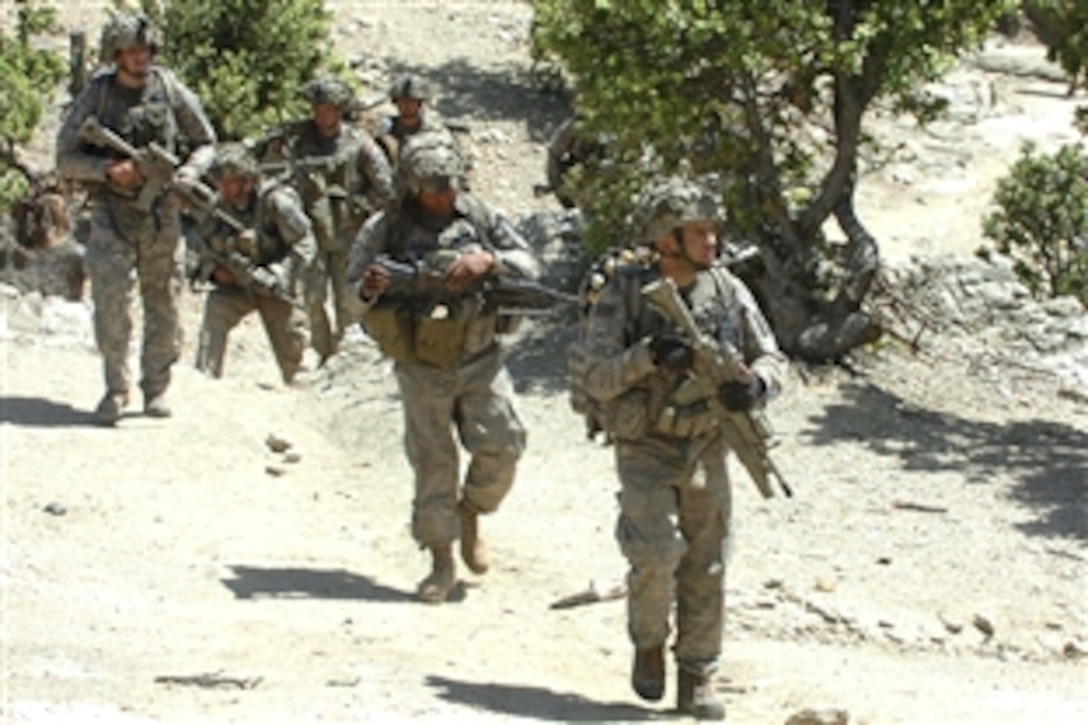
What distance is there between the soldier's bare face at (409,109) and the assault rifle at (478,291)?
15.4 ft

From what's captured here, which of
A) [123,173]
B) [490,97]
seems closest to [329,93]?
[123,173]

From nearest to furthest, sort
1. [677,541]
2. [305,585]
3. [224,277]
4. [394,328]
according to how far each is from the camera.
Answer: [677,541], [394,328], [305,585], [224,277]

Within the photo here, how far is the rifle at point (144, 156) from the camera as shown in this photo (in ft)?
37.0

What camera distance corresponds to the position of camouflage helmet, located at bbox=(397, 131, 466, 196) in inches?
360

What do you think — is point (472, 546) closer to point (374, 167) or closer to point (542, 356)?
point (542, 356)

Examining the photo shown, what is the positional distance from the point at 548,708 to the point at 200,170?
14.2 feet

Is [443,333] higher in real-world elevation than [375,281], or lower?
lower

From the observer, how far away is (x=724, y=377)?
25.5 feet

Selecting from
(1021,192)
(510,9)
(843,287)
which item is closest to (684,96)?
(843,287)

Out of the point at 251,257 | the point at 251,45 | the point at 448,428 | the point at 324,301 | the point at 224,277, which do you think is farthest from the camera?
the point at 251,45

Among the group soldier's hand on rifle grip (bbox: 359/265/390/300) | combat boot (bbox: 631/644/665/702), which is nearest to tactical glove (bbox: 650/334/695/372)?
combat boot (bbox: 631/644/665/702)

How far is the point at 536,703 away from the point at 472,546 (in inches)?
79.5

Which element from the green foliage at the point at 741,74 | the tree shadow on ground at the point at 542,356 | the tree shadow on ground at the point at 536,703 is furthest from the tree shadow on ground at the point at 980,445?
the tree shadow on ground at the point at 536,703

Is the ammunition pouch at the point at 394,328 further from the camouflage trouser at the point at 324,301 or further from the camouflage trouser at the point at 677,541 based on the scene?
the camouflage trouser at the point at 324,301
